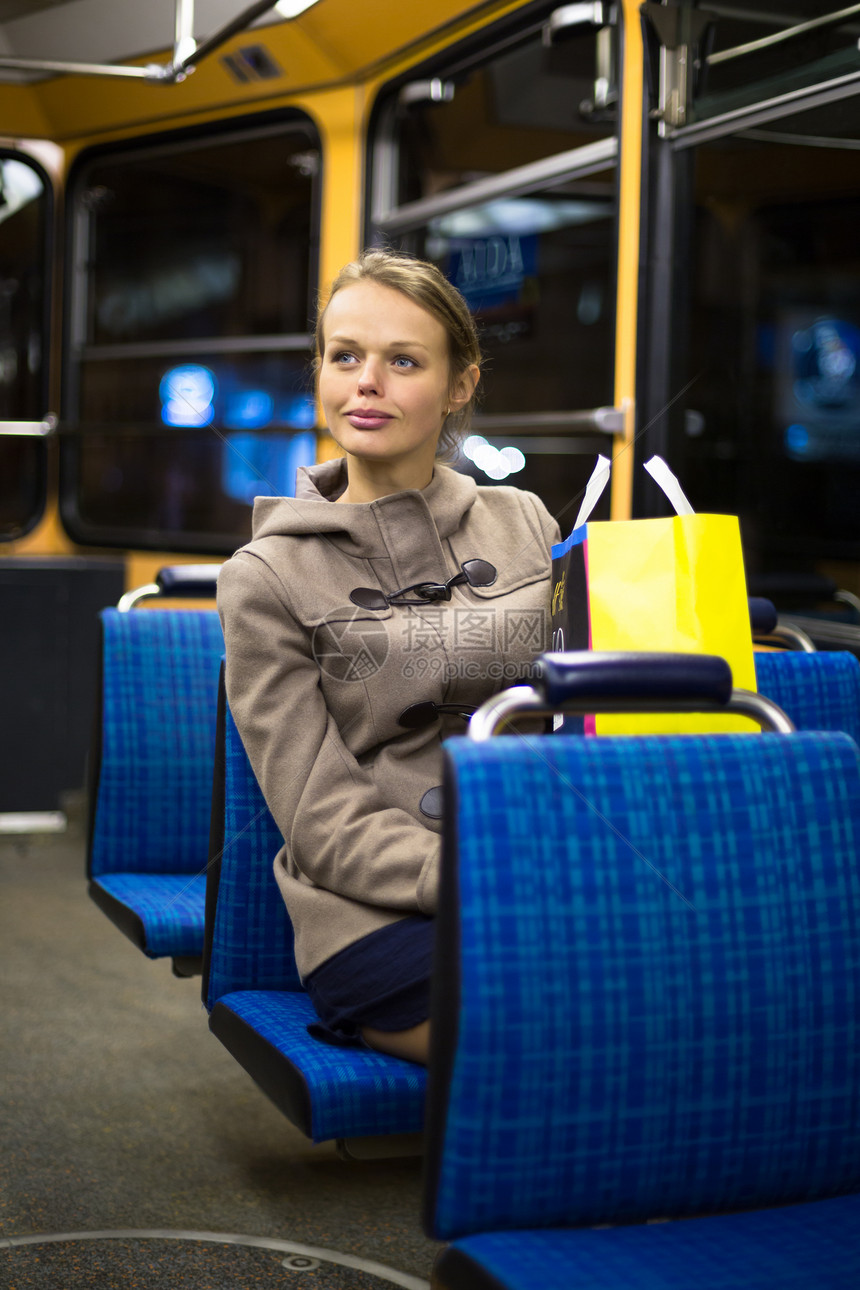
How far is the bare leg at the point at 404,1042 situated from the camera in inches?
52.4

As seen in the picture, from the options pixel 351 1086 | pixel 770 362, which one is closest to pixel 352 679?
pixel 351 1086

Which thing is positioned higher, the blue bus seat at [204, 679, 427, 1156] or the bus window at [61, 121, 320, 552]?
the bus window at [61, 121, 320, 552]

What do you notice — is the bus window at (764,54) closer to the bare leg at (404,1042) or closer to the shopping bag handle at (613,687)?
the shopping bag handle at (613,687)

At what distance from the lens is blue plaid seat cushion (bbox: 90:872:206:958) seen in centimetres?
192

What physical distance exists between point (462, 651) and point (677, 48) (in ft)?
6.28

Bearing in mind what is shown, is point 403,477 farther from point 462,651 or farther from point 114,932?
point 114,932

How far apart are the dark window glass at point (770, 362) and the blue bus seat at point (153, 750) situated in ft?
4.35

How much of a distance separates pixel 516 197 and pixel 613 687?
2.64 m

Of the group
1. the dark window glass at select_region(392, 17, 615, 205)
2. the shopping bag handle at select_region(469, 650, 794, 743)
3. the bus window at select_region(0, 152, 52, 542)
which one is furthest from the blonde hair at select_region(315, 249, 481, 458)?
the bus window at select_region(0, 152, 52, 542)

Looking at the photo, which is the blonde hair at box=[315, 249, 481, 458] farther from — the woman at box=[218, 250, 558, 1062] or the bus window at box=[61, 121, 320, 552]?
the bus window at box=[61, 121, 320, 552]

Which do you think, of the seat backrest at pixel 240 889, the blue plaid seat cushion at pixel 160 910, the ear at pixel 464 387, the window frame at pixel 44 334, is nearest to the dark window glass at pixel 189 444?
the window frame at pixel 44 334

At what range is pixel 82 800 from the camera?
460 cm

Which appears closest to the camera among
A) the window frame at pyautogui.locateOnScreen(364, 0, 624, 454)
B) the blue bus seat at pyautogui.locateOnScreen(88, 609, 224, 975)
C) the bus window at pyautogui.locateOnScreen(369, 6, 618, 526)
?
the blue bus seat at pyautogui.locateOnScreen(88, 609, 224, 975)

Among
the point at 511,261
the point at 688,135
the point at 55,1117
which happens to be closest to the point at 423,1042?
the point at 55,1117
